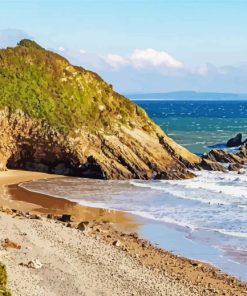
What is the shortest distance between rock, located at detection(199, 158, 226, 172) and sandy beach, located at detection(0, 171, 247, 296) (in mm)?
24729

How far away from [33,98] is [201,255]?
32160 mm

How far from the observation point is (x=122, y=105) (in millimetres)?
59938

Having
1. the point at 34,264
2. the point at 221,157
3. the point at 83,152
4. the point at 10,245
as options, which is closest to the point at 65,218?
the point at 10,245

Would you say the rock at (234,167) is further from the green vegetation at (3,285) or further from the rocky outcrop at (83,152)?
the green vegetation at (3,285)

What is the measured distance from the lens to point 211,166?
58.2 meters

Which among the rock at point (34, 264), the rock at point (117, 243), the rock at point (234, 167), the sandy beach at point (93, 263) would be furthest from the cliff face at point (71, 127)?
the rock at point (34, 264)

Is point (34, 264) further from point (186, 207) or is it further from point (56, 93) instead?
point (56, 93)

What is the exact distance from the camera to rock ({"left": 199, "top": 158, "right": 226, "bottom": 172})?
190 ft

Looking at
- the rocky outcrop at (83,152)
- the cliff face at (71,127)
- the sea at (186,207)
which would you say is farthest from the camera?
the cliff face at (71,127)

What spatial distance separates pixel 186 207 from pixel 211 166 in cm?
1920

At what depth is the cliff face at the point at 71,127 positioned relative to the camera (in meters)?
53.4

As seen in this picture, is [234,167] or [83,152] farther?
[234,167]

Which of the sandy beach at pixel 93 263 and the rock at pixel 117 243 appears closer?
the sandy beach at pixel 93 263

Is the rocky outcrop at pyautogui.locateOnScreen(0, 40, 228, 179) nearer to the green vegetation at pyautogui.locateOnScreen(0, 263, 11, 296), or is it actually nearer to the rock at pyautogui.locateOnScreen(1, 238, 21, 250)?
the rock at pyautogui.locateOnScreen(1, 238, 21, 250)
